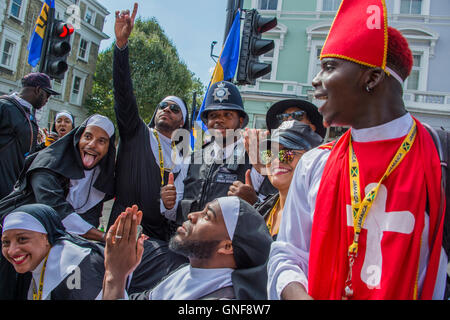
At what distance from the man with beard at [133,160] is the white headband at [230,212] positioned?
1.24 metres

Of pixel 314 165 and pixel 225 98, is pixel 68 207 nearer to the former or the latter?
pixel 225 98

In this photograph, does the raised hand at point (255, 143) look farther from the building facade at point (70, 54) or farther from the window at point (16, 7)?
the window at point (16, 7)

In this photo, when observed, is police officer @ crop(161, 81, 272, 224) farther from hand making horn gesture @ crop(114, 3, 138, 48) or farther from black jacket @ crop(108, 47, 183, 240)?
hand making horn gesture @ crop(114, 3, 138, 48)

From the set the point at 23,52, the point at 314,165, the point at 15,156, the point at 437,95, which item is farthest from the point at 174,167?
the point at 23,52

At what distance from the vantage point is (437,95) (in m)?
17.9

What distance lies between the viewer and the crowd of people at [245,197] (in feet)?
4.32

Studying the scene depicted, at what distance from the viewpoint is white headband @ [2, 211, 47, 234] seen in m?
2.49

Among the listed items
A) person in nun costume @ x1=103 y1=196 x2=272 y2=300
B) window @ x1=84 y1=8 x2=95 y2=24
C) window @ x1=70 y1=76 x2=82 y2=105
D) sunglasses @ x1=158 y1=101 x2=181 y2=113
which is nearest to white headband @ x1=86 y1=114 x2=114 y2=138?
sunglasses @ x1=158 y1=101 x2=181 y2=113

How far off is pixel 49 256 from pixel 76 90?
101 feet

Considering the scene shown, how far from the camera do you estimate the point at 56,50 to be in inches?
239

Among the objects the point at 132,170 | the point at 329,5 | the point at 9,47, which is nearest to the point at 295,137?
the point at 132,170

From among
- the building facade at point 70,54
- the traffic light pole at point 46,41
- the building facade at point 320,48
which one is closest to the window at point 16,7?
the building facade at point 70,54

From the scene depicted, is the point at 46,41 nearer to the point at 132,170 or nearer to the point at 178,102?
the point at 178,102

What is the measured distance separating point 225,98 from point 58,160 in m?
1.77
